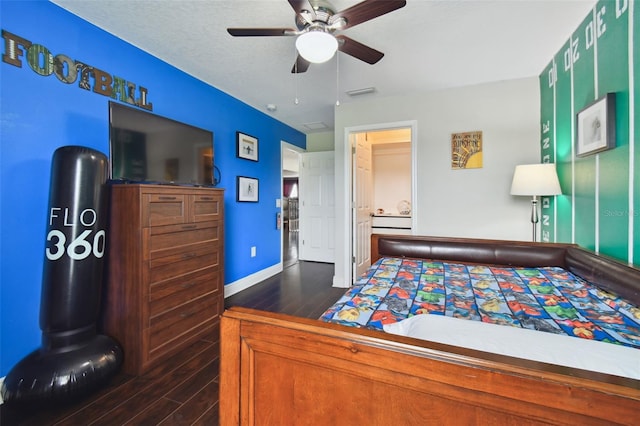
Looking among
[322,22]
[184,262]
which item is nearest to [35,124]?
[184,262]

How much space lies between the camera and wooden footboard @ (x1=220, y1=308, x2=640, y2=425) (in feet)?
1.69

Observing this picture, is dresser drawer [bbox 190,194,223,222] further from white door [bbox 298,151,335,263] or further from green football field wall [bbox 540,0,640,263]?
green football field wall [bbox 540,0,640,263]

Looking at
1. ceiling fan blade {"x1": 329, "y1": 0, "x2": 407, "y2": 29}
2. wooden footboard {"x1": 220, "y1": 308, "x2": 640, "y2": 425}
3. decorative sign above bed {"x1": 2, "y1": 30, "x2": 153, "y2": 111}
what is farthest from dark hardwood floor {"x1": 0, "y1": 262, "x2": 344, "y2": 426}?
ceiling fan blade {"x1": 329, "y1": 0, "x2": 407, "y2": 29}

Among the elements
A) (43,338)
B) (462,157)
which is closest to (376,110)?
(462,157)

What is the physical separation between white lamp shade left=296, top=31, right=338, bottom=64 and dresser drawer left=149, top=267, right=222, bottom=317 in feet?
5.95

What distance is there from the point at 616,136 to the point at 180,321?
10.4 ft

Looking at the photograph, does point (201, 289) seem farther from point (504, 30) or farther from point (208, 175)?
point (504, 30)

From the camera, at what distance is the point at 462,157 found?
3098mm

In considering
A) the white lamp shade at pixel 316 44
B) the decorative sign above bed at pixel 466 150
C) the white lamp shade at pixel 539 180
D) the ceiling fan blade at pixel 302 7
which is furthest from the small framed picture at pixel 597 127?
the ceiling fan blade at pixel 302 7

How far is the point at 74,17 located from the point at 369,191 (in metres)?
3.72

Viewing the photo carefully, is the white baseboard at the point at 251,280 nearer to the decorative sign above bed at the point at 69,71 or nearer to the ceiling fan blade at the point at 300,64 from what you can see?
the decorative sign above bed at the point at 69,71

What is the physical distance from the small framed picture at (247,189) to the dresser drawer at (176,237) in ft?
3.57

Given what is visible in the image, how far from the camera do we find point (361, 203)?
3.96m

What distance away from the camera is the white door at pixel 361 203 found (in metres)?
3.72
